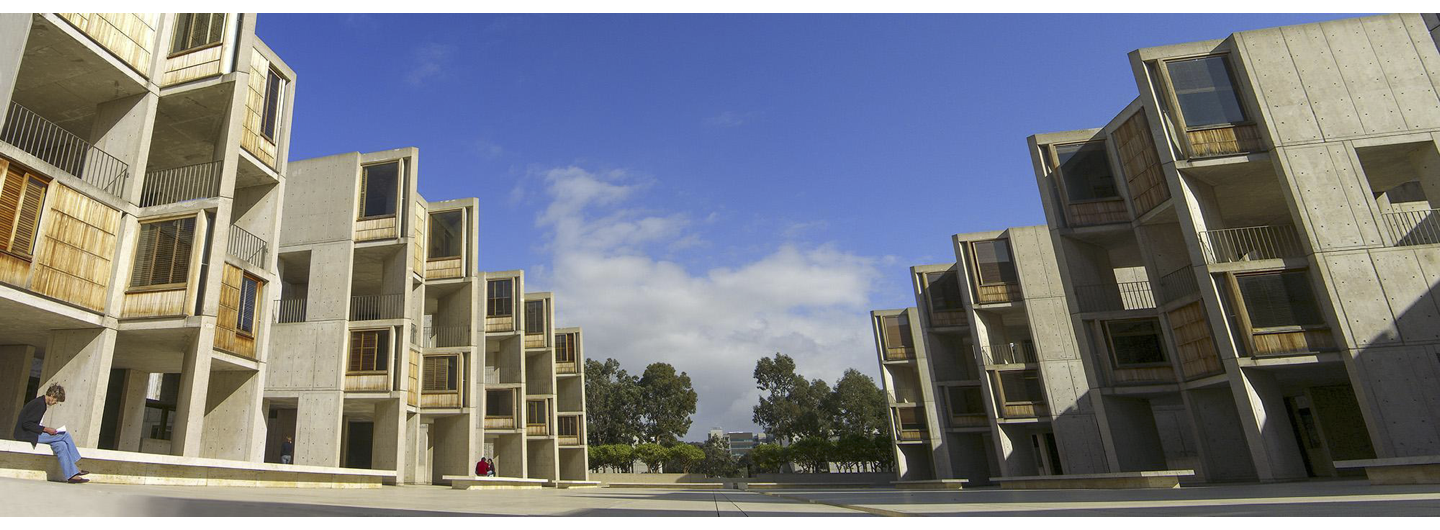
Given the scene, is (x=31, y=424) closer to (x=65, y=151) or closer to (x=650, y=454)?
(x=65, y=151)

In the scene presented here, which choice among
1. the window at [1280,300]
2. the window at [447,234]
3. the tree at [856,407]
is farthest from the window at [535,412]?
the tree at [856,407]

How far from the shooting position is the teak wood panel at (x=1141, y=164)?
71.5ft

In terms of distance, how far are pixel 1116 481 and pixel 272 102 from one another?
2706 cm

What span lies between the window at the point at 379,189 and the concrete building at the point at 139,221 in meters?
6.54

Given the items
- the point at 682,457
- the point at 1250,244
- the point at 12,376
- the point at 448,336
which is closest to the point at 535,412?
the point at 448,336

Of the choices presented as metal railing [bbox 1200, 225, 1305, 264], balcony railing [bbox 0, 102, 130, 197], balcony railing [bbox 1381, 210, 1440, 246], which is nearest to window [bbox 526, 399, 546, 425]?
balcony railing [bbox 0, 102, 130, 197]

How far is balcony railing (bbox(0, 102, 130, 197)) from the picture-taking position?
14578 millimetres

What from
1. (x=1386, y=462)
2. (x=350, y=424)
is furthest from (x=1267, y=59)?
(x=350, y=424)

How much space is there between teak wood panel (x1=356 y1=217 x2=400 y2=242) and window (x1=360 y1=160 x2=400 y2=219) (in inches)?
10.0

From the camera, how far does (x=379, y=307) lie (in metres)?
26.1

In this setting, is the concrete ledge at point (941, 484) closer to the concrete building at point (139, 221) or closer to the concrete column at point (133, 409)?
the concrete building at point (139, 221)

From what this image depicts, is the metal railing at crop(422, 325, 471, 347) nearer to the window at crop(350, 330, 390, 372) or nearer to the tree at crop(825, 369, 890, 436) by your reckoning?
the window at crop(350, 330, 390, 372)

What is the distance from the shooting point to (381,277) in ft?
95.5

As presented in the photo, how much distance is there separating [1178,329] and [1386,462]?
29.1 ft
